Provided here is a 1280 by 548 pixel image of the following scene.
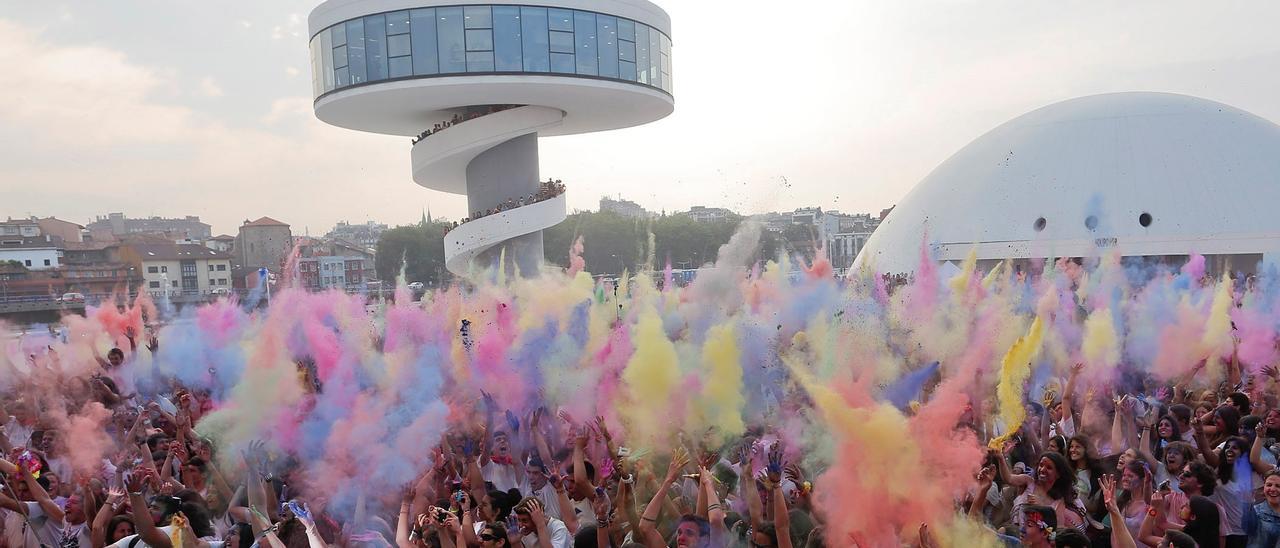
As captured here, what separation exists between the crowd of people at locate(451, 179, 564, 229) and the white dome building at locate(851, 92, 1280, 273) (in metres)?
16.2

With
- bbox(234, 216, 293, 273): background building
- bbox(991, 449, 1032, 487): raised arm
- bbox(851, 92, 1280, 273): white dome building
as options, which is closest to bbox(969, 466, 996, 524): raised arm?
bbox(991, 449, 1032, 487): raised arm

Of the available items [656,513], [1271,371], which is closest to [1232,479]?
[1271,371]

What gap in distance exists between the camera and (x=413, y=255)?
214ft

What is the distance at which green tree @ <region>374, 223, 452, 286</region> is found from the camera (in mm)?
64750

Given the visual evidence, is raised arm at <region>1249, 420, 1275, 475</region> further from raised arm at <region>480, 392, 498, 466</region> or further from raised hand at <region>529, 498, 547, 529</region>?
raised arm at <region>480, 392, 498, 466</region>

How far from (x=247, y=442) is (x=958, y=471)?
16.5 ft

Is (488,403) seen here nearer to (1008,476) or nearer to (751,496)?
(751,496)

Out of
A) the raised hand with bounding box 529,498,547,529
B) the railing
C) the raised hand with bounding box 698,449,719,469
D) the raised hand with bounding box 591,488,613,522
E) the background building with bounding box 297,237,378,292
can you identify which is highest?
the railing

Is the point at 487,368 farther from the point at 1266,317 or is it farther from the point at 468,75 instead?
the point at 468,75

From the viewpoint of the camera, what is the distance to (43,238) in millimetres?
61594

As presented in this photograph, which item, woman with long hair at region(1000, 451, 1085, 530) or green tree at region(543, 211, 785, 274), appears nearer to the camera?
woman with long hair at region(1000, 451, 1085, 530)

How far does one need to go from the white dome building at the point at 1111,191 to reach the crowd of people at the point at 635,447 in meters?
29.8

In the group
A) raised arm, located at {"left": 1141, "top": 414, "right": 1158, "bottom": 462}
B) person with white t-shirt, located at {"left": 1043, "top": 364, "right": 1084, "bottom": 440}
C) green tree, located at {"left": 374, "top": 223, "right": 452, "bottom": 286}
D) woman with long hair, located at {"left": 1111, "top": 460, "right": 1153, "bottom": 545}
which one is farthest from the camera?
green tree, located at {"left": 374, "top": 223, "right": 452, "bottom": 286}

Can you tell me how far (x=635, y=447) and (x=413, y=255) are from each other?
60639 mm
